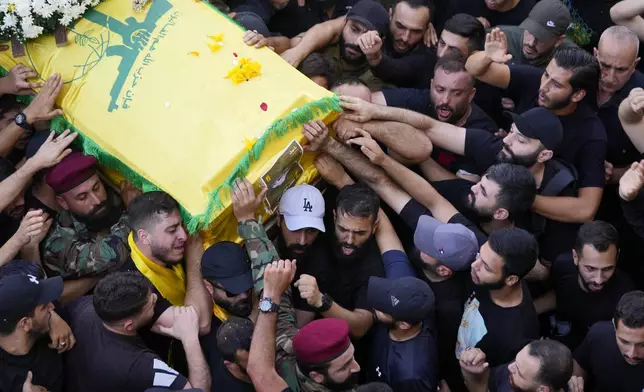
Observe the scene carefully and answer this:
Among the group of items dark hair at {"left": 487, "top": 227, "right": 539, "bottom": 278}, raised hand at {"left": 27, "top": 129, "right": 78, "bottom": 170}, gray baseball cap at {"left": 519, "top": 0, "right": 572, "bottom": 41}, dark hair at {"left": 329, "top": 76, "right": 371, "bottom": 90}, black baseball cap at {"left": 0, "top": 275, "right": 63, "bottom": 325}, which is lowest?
dark hair at {"left": 487, "top": 227, "right": 539, "bottom": 278}

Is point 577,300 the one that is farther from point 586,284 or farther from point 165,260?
point 165,260

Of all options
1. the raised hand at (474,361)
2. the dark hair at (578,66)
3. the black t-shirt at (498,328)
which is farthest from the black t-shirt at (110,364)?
the dark hair at (578,66)

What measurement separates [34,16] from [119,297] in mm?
1986

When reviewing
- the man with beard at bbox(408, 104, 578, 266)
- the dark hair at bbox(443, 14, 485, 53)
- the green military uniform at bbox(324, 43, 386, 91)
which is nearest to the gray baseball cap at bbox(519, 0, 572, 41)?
the dark hair at bbox(443, 14, 485, 53)

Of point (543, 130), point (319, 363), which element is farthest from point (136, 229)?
point (543, 130)

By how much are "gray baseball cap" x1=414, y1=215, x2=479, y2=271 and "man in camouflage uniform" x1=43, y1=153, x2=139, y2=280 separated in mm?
1797

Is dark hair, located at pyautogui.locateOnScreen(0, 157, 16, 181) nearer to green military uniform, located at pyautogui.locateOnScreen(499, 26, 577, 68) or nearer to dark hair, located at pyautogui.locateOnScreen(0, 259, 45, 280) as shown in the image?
dark hair, located at pyautogui.locateOnScreen(0, 259, 45, 280)

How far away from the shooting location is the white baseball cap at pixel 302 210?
177 inches

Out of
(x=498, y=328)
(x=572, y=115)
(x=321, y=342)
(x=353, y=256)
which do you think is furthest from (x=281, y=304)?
(x=572, y=115)

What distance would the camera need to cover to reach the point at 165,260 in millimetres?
4426

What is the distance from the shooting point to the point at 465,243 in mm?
4320

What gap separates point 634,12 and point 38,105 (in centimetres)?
428

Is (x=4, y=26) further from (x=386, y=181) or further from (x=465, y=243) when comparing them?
(x=465, y=243)

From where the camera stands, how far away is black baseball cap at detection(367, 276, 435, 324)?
3.98 metres
